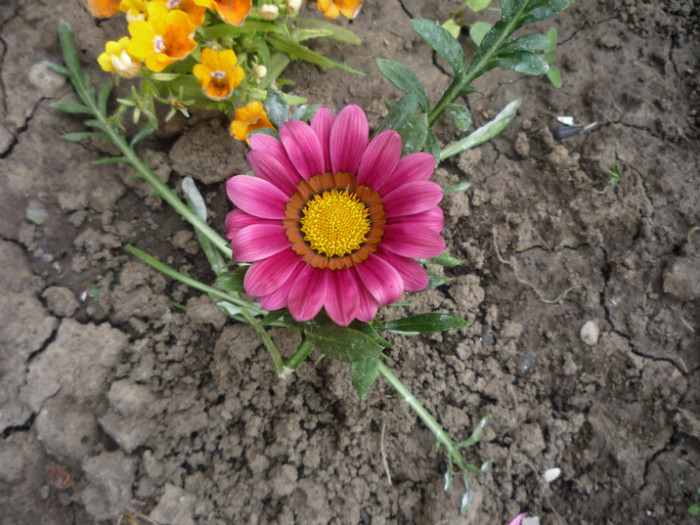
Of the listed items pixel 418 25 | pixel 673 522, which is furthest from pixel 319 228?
pixel 673 522

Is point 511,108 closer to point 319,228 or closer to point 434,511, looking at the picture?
point 319,228

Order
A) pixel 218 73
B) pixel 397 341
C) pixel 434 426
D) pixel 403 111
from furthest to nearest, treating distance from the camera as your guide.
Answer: pixel 397 341 → pixel 434 426 → pixel 218 73 → pixel 403 111

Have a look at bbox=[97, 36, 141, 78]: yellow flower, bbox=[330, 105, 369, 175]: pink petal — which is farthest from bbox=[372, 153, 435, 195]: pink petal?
bbox=[97, 36, 141, 78]: yellow flower

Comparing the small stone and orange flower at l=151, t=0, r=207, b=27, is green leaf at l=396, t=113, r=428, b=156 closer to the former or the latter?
orange flower at l=151, t=0, r=207, b=27

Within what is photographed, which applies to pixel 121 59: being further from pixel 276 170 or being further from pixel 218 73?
pixel 276 170

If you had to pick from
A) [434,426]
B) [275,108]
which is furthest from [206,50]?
[434,426]
